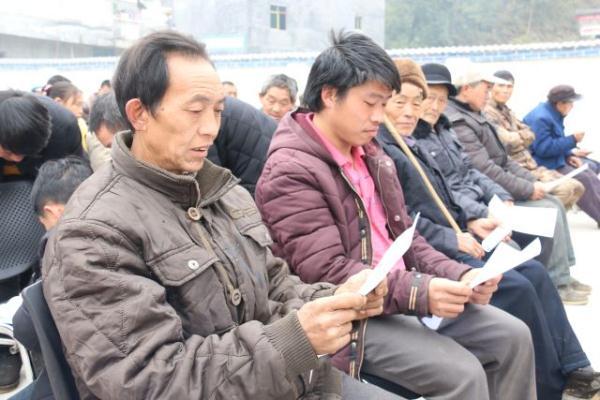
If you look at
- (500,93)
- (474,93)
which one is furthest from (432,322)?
(500,93)

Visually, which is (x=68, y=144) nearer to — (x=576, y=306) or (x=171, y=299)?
(x=171, y=299)

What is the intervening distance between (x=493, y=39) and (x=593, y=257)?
25702 millimetres

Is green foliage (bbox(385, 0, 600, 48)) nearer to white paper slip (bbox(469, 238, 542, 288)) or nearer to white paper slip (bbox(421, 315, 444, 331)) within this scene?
white paper slip (bbox(421, 315, 444, 331))

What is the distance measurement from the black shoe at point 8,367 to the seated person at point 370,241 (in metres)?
1.31

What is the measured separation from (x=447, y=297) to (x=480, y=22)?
2882 cm

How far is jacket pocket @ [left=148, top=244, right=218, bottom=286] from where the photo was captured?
4.21 feet

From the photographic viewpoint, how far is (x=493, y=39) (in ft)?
93.5

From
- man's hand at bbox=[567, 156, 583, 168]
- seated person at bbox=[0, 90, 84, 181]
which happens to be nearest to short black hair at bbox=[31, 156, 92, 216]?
seated person at bbox=[0, 90, 84, 181]

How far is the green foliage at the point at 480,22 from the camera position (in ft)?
91.8

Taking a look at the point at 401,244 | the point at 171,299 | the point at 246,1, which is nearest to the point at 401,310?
the point at 401,244

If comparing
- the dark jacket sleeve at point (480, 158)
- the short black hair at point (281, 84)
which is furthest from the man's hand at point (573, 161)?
the short black hair at point (281, 84)

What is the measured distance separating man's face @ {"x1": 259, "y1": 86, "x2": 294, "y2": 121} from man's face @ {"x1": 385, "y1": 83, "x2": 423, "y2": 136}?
7.14ft

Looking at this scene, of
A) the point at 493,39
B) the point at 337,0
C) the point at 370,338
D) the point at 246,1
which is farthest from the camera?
the point at 493,39

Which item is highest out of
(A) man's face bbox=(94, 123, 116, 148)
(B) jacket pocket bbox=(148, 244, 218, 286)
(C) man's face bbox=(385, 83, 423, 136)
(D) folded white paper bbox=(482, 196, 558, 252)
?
(C) man's face bbox=(385, 83, 423, 136)
